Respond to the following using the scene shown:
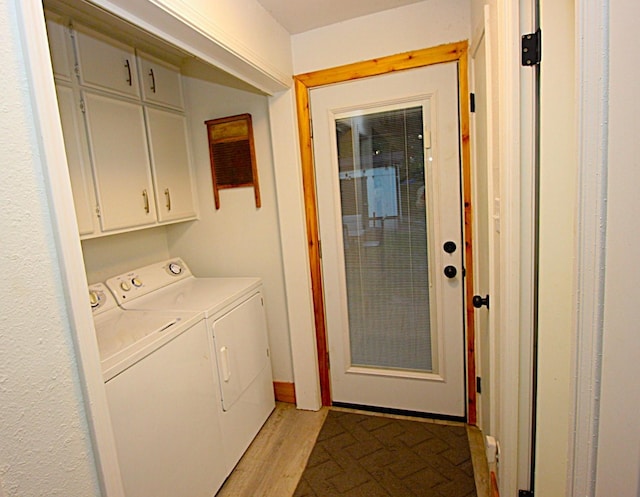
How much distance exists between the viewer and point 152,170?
2172 millimetres

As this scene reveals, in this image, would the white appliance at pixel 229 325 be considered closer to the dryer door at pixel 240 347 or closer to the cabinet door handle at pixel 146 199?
the dryer door at pixel 240 347

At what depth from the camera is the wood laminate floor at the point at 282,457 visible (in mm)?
1876

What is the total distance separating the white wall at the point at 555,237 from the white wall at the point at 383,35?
3.40 feet

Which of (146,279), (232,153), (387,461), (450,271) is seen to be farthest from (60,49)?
Result: (387,461)

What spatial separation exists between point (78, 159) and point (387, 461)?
214 centimetres

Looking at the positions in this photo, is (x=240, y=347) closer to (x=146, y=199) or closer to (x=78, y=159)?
(x=146, y=199)

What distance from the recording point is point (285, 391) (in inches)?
104

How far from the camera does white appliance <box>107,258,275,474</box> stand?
1.96 metres

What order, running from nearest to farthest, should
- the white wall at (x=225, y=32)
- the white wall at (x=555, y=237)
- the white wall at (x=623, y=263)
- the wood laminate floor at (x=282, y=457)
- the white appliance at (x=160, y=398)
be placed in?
1. the white wall at (x=623, y=263)
2. the white wall at (x=555, y=237)
3. the white wall at (x=225, y=32)
4. the white appliance at (x=160, y=398)
5. the wood laminate floor at (x=282, y=457)

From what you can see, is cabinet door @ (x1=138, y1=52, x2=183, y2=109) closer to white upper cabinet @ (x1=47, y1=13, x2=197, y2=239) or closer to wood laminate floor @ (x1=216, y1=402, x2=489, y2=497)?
white upper cabinet @ (x1=47, y1=13, x2=197, y2=239)

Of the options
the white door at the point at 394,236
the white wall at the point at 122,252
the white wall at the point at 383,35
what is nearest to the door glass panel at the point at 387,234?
the white door at the point at 394,236

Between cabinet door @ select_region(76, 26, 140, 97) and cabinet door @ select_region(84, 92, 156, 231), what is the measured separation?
Result: 69 mm

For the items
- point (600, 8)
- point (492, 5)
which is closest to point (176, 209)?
point (492, 5)

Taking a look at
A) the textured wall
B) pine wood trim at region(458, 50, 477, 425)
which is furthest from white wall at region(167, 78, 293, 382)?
the textured wall
